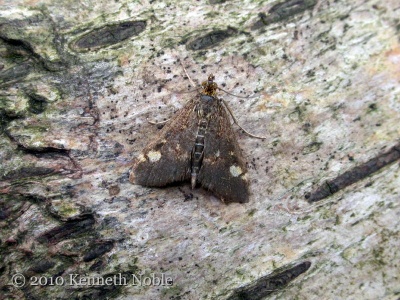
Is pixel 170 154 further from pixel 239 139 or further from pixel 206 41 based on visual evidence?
pixel 206 41

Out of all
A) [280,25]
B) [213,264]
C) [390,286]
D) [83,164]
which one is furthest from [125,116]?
[390,286]

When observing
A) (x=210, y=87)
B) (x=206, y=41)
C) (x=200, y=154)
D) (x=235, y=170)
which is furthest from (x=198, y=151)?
(x=206, y=41)

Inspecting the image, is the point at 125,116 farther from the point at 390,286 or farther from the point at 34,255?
the point at 390,286

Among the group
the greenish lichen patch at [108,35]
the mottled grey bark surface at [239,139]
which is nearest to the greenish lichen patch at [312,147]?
the mottled grey bark surface at [239,139]

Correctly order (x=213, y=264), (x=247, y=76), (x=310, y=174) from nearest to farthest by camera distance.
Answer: (x=213, y=264)
(x=310, y=174)
(x=247, y=76)

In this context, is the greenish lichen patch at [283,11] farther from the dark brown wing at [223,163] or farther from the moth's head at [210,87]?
the dark brown wing at [223,163]

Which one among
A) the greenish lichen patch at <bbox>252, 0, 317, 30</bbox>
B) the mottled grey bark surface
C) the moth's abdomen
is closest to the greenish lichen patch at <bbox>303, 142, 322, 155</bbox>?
the mottled grey bark surface
